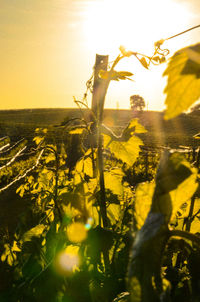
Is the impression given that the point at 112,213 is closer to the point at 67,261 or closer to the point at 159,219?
the point at 67,261

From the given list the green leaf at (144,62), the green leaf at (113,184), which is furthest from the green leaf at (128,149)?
the green leaf at (144,62)

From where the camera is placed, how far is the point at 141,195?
473mm

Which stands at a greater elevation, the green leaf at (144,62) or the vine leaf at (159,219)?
the green leaf at (144,62)

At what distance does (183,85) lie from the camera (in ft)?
1.25

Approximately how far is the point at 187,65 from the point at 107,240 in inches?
25.1

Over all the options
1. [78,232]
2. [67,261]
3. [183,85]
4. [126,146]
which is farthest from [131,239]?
[126,146]

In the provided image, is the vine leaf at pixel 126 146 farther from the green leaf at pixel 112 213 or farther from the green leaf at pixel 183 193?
the green leaf at pixel 183 193

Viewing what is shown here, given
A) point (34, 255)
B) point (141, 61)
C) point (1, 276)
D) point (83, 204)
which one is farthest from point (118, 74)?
point (1, 276)

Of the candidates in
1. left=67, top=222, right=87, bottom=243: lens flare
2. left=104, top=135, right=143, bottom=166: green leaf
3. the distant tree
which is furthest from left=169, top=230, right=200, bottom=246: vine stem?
the distant tree

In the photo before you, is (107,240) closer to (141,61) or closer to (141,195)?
(141,195)

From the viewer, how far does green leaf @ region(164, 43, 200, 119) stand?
37cm

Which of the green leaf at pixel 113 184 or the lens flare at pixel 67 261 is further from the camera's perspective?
the green leaf at pixel 113 184

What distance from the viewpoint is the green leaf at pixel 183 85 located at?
0.37 m

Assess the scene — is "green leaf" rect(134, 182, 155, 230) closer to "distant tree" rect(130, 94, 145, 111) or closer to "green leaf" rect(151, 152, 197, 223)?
"green leaf" rect(151, 152, 197, 223)
